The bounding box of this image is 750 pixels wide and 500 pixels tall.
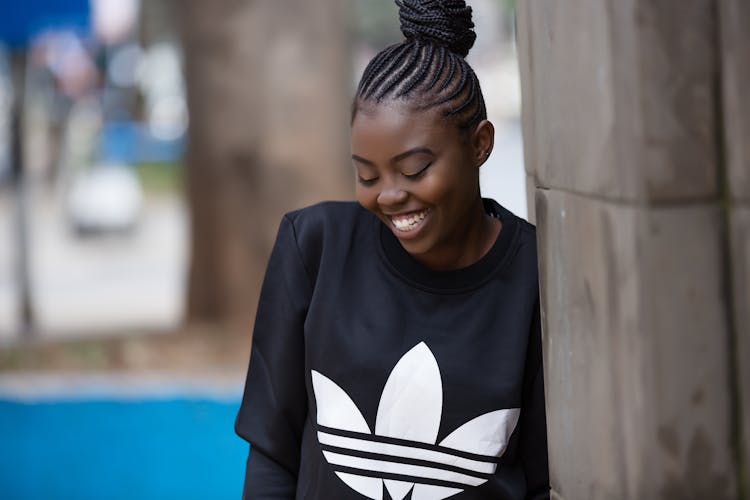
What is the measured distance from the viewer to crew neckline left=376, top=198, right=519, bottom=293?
90.5 inches

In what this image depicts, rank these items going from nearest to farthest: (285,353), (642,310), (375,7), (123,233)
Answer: (642,310)
(285,353)
(123,233)
(375,7)

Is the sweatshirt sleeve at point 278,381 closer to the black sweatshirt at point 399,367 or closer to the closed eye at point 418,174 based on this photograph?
the black sweatshirt at point 399,367

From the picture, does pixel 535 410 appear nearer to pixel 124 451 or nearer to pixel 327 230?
pixel 327 230

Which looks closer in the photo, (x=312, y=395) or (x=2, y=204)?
(x=312, y=395)

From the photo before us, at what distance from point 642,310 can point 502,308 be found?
572 mm

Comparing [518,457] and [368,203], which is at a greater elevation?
[368,203]

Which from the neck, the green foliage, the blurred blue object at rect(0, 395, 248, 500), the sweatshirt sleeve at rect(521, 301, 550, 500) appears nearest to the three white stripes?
the sweatshirt sleeve at rect(521, 301, 550, 500)

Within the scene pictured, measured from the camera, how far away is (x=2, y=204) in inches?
733

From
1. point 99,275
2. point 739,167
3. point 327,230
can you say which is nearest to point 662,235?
point 739,167

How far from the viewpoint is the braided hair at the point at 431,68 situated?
7.34ft

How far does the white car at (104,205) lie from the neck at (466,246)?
44.4ft

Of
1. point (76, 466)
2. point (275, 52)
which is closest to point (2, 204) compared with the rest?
point (275, 52)

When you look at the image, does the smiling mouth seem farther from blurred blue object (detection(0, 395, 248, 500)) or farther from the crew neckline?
blurred blue object (detection(0, 395, 248, 500))

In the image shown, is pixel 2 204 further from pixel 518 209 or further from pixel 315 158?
pixel 315 158
